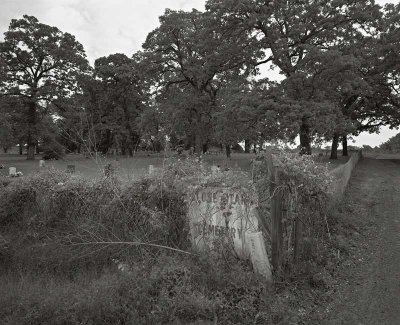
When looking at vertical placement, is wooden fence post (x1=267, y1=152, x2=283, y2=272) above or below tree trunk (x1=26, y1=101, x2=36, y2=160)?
below

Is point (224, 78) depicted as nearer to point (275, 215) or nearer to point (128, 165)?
point (128, 165)

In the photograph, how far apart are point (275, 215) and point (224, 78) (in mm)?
27220

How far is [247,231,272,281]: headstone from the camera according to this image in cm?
522

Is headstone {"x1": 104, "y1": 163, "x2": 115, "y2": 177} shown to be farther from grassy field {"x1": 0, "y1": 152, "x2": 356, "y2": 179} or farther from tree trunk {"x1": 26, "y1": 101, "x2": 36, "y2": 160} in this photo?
tree trunk {"x1": 26, "y1": 101, "x2": 36, "y2": 160}

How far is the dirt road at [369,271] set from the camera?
471 centimetres

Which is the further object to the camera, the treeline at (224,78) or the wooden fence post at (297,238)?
the treeline at (224,78)

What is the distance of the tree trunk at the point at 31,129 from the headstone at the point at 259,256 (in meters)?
39.5

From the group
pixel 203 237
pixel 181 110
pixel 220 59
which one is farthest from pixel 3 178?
pixel 181 110

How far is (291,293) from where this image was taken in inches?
200

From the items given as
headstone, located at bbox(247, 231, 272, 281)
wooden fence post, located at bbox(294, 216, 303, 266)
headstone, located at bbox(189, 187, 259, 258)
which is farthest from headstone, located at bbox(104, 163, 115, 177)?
wooden fence post, located at bbox(294, 216, 303, 266)

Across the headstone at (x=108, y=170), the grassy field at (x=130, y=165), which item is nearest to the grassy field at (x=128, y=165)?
the grassy field at (x=130, y=165)

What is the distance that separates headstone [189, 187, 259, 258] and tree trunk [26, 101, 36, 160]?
3840cm

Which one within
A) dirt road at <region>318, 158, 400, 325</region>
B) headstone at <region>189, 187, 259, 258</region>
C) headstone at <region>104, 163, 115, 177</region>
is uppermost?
headstone at <region>104, 163, 115, 177</region>

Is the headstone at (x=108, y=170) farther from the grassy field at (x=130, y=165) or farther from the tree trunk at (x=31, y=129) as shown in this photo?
the tree trunk at (x=31, y=129)
